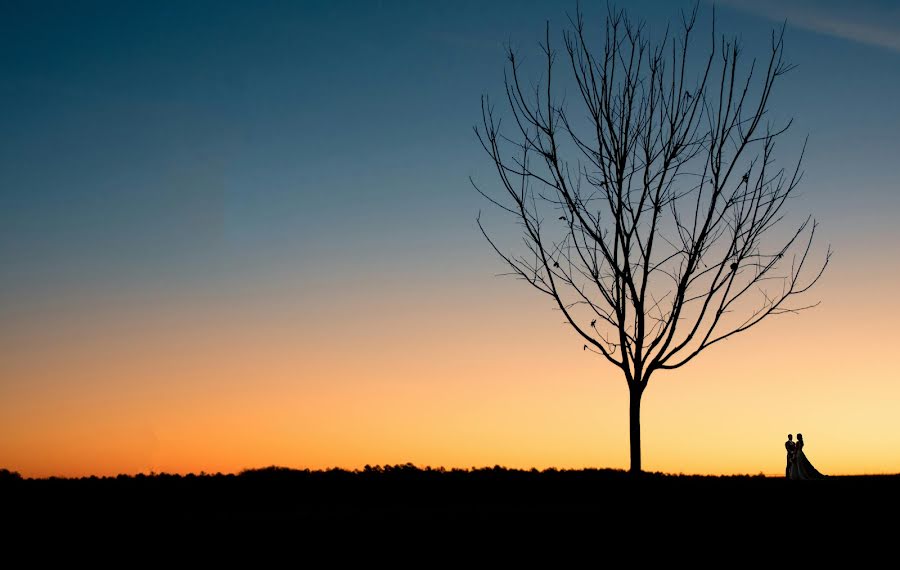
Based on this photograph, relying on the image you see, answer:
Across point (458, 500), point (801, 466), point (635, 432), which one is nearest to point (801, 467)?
point (801, 466)

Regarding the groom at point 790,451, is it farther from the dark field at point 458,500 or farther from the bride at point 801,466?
the dark field at point 458,500

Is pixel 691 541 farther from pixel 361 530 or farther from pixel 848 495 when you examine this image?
pixel 848 495

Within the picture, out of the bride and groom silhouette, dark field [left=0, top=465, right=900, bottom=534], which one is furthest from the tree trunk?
the bride and groom silhouette

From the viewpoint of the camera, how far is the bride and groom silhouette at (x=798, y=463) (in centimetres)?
2325

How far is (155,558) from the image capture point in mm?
11469

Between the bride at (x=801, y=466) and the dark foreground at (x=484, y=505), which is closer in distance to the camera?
the dark foreground at (x=484, y=505)

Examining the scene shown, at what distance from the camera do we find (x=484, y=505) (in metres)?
15.6

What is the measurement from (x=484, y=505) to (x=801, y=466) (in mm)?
11583

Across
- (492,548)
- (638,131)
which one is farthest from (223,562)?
(638,131)

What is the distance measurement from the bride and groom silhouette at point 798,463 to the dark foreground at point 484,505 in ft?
11.8

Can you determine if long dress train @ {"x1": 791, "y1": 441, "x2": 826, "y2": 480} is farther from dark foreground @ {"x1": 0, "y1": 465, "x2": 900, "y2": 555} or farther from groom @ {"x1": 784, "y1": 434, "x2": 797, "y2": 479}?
dark foreground @ {"x1": 0, "y1": 465, "x2": 900, "y2": 555}

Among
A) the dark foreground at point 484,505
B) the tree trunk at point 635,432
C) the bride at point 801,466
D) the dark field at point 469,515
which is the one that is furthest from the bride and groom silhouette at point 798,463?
the tree trunk at point 635,432

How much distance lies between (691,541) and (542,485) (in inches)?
Answer: 204

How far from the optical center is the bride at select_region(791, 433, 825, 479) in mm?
23250
